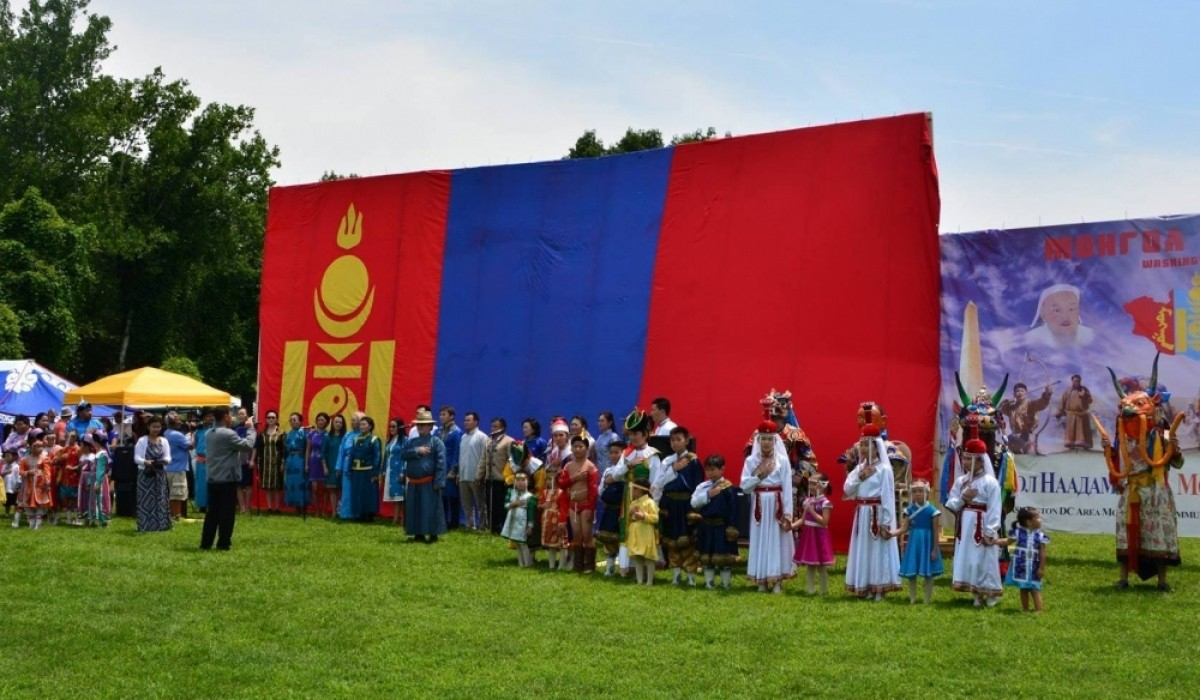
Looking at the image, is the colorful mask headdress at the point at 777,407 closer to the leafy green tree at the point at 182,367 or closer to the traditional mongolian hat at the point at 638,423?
the traditional mongolian hat at the point at 638,423

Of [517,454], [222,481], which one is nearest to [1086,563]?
[517,454]

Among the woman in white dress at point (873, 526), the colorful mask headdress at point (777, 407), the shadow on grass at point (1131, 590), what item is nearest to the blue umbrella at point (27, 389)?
the colorful mask headdress at point (777, 407)

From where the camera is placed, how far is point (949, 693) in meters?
6.97

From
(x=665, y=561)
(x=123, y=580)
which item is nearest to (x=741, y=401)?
(x=665, y=561)

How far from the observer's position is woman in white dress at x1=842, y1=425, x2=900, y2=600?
1033cm

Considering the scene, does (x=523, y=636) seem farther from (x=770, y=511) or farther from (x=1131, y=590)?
(x=1131, y=590)

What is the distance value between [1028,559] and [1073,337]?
230 inches

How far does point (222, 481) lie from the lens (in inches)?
517

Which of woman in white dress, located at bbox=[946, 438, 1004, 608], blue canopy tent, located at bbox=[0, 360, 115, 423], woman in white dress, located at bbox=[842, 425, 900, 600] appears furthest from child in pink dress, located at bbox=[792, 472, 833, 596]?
blue canopy tent, located at bbox=[0, 360, 115, 423]

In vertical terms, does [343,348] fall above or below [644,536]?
above

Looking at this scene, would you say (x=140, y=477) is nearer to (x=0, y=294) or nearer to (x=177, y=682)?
(x=177, y=682)

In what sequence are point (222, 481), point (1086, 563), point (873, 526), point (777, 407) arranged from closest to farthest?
point (873, 526), point (777, 407), point (1086, 563), point (222, 481)

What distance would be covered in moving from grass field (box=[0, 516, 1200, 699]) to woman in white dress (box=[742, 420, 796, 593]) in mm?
265

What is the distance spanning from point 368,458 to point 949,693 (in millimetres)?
11539
